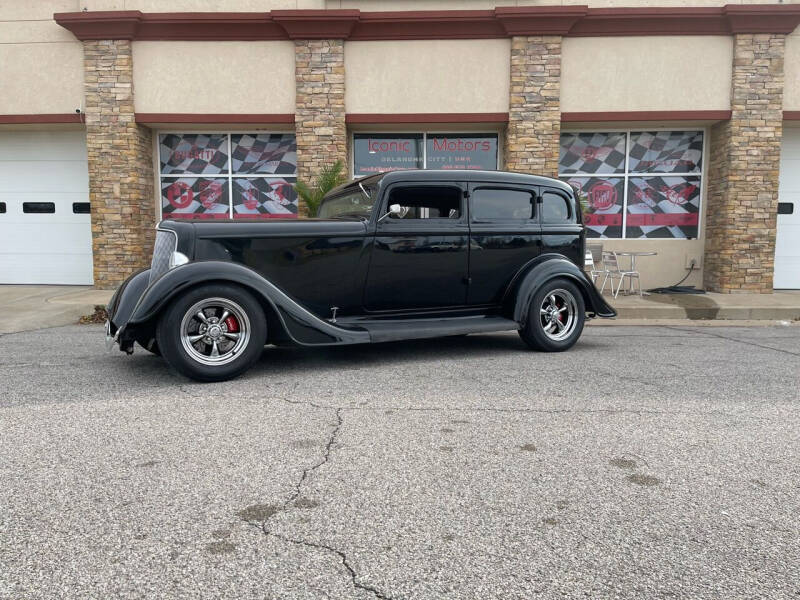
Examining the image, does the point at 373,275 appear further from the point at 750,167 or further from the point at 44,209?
the point at 44,209

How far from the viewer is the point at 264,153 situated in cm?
1195

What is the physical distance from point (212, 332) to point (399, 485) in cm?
249

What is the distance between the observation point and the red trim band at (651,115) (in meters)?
10.9

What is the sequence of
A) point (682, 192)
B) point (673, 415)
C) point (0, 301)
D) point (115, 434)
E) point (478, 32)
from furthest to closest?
point (682, 192) < point (478, 32) < point (0, 301) < point (673, 415) < point (115, 434)

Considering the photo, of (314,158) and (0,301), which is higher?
(314,158)

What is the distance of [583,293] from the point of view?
615 cm

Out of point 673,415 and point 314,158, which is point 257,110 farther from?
point 673,415

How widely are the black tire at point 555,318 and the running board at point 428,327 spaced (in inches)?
8.5

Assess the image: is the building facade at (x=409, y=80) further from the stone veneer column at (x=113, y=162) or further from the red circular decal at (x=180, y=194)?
the red circular decal at (x=180, y=194)

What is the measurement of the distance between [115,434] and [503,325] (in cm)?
360

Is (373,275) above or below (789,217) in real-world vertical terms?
below

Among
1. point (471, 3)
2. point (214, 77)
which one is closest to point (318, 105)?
point (214, 77)

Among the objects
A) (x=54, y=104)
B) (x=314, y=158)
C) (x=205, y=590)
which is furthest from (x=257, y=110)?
(x=205, y=590)

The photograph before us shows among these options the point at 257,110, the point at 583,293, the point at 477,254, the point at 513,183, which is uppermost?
the point at 257,110
